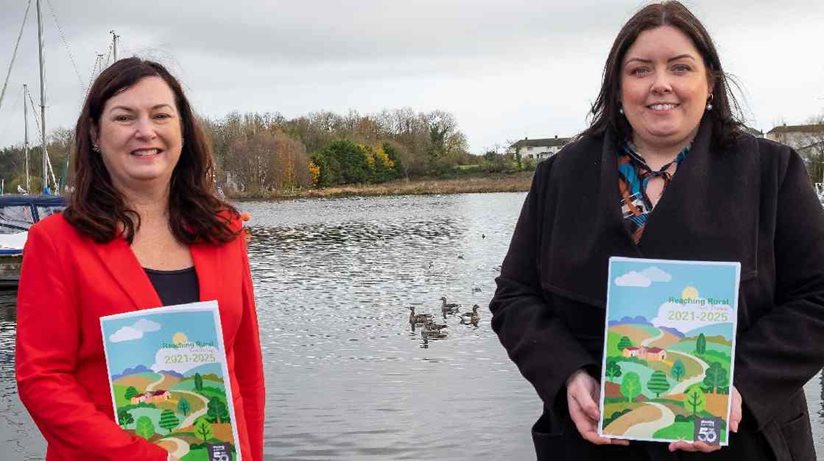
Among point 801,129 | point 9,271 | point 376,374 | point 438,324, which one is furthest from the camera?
point 801,129

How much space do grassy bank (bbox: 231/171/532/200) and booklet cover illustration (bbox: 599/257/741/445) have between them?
312 feet

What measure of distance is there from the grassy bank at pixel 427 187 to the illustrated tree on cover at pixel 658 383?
312 feet

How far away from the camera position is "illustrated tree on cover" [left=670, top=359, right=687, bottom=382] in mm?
2342

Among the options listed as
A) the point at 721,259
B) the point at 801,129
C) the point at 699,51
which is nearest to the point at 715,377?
the point at 721,259

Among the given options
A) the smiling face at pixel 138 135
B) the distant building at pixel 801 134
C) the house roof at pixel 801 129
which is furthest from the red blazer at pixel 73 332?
the distant building at pixel 801 134

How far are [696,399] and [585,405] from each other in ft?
0.94

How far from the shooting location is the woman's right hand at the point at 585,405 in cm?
239

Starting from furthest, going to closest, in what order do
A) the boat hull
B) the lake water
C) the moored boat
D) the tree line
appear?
the tree line < the moored boat < the boat hull < the lake water

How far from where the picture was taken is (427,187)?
10550 cm

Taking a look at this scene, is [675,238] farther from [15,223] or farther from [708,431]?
[15,223]

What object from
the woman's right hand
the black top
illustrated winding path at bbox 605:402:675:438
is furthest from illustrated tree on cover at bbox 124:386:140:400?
illustrated winding path at bbox 605:402:675:438

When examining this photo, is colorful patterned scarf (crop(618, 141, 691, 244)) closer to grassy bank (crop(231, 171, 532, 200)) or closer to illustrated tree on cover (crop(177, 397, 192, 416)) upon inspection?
illustrated tree on cover (crop(177, 397, 192, 416))

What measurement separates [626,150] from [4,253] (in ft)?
79.5

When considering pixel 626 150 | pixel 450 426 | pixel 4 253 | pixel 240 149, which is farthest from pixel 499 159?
pixel 626 150
